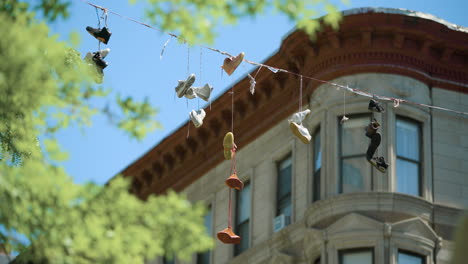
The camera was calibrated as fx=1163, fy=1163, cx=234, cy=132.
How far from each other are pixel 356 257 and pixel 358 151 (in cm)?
241

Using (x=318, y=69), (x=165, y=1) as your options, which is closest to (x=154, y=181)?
(x=318, y=69)

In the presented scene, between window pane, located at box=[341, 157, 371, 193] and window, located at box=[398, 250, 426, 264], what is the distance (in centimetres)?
157

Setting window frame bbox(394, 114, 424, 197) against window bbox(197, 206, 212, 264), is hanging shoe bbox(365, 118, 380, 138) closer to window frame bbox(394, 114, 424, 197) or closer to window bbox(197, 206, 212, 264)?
window frame bbox(394, 114, 424, 197)

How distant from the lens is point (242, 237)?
27.4 meters

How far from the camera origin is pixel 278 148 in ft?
88.1

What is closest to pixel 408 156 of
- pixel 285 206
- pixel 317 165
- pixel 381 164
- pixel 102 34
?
pixel 317 165

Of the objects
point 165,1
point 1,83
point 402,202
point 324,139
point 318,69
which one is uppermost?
point 318,69

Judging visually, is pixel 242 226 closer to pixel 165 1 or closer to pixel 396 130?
pixel 396 130

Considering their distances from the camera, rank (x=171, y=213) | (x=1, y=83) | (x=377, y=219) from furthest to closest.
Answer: (x=377, y=219)
(x=171, y=213)
(x=1, y=83)

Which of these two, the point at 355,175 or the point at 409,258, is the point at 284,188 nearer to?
the point at 355,175

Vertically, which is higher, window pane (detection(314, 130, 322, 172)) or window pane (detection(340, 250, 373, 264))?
window pane (detection(314, 130, 322, 172))

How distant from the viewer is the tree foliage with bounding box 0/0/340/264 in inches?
474

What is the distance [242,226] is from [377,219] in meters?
5.03

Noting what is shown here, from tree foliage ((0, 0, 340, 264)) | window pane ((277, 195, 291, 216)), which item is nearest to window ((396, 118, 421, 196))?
window pane ((277, 195, 291, 216))
